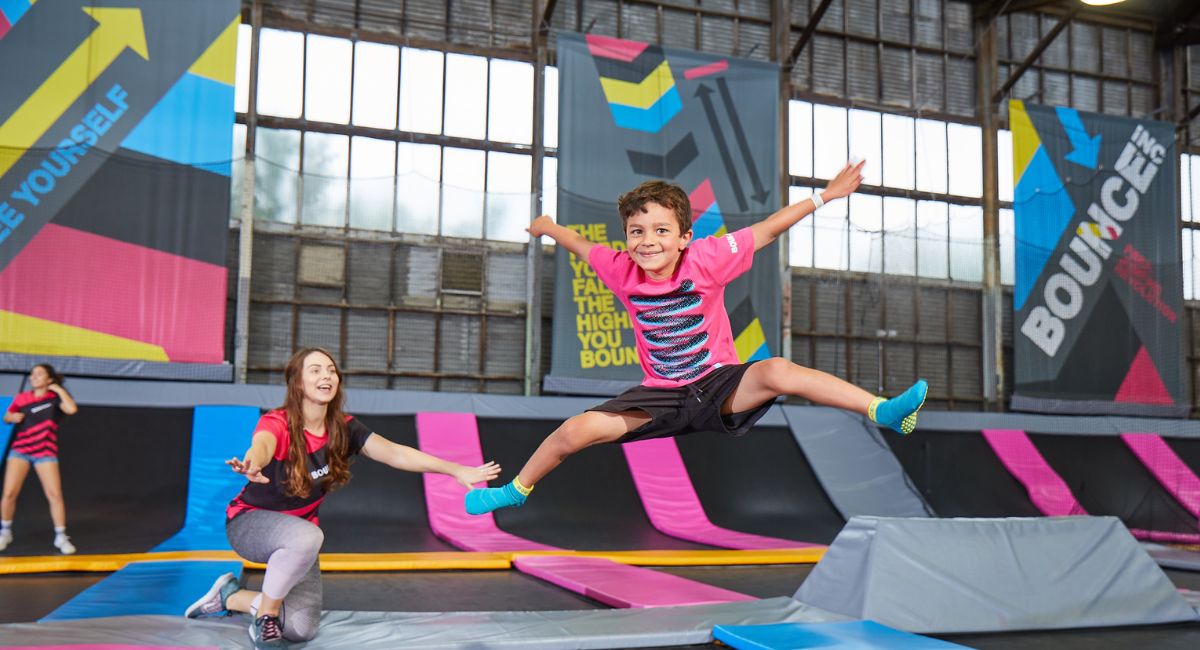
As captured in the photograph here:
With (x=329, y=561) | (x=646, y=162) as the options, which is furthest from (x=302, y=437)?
(x=646, y=162)

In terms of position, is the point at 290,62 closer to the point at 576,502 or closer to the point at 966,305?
the point at 576,502

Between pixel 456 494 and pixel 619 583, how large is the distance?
2.51 meters

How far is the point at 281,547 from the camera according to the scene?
9.19ft

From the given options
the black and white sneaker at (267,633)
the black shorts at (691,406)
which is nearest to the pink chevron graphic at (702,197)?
the black shorts at (691,406)

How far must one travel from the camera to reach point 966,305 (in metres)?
10.5

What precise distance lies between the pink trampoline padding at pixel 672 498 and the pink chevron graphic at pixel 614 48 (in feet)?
12.9

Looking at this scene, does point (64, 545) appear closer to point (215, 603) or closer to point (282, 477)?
point (215, 603)

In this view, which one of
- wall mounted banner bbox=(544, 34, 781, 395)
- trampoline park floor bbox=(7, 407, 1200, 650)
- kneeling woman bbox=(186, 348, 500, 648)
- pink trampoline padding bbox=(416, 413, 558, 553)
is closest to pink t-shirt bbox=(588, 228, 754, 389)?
kneeling woman bbox=(186, 348, 500, 648)

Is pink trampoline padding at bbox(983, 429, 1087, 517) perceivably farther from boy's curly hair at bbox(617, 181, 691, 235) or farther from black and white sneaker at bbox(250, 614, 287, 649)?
black and white sneaker at bbox(250, 614, 287, 649)

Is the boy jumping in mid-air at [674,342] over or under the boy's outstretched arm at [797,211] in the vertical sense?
under

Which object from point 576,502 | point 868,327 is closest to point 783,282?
point 868,327

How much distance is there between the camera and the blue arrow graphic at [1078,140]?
10477 millimetres

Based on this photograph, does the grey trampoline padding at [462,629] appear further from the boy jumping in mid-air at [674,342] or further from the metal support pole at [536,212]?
the metal support pole at [536,212]

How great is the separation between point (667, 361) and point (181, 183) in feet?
21.2
